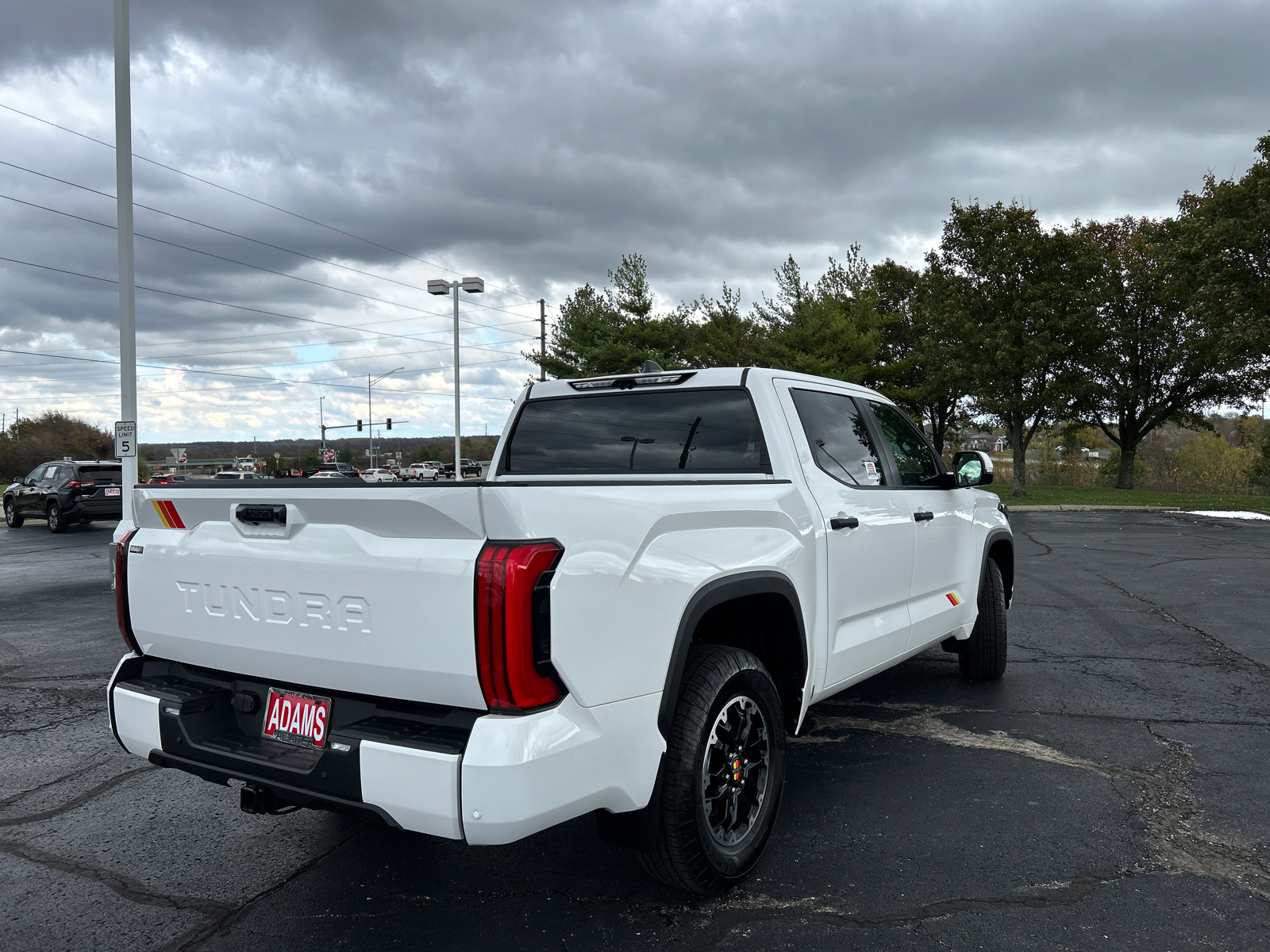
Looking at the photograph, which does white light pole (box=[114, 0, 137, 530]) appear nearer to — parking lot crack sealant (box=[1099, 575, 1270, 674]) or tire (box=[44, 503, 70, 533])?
tire (box=[44, 503, 70, 533])

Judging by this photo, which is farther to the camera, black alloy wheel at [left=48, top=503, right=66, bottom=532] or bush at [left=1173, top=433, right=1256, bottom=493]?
bush at [left=1173, top=433, right=1256, bottom=493]

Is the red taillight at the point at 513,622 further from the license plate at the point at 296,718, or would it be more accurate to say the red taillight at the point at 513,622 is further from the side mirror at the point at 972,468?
the side mirror at the point at 972,468

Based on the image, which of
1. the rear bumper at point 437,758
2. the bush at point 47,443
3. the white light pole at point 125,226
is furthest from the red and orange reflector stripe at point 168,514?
the bush at point 47,443

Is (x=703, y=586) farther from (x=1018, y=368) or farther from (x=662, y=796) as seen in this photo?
(x=1018, y=368)

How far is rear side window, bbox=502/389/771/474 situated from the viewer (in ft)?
13.7

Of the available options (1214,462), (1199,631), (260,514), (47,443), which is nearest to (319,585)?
(260,514)

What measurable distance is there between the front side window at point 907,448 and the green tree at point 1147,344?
94.3 feet

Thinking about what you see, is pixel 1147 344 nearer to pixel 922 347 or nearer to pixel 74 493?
pixel 922 347

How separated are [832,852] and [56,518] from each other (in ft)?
72.3

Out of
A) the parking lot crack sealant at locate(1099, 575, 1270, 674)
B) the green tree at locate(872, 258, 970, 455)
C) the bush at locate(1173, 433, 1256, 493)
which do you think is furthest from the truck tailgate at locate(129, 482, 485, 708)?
the bush at locate(1173, 433, 1256, 493)

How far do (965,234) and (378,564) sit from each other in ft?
115

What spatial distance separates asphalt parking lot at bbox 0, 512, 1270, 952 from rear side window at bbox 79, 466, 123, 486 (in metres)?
16.9

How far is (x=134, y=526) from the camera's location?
3295mm

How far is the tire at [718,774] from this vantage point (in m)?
2.84
